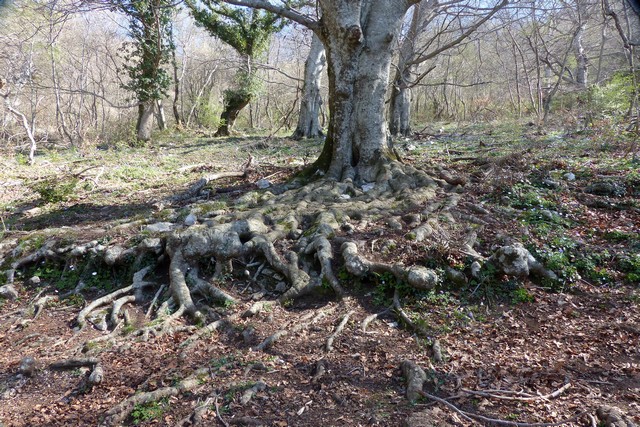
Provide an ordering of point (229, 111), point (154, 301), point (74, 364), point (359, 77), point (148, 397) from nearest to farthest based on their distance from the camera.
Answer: point (148, 397)
point (74, 364)
point (154, 301)
point (359, 77)
point (229, 111)

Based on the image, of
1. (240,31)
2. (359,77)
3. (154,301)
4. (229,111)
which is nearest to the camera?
(154,301)

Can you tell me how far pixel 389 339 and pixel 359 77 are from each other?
14.2ft

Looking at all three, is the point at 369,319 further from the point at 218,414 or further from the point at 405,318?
the point at 218,414

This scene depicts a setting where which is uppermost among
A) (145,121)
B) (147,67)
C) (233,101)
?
(147,67)

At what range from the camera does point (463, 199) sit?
6.07m

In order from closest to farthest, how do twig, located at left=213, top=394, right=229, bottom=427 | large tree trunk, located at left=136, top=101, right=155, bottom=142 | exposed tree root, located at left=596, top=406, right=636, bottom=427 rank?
exposed tree root, located at left=596, top=406, right=636, bottom=427 → twig, located at left=213, top=394, right=229, bottom=427 → large tree trunk, located at left=136, top=101, right=155, bottom=142

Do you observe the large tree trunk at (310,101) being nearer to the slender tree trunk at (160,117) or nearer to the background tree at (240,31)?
the background tree at (240,31)

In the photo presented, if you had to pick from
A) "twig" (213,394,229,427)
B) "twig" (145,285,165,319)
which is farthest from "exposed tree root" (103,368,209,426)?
"twig" (145,285,165,319)

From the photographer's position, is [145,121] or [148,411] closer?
[148,411]

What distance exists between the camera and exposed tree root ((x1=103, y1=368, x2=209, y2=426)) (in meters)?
2.76

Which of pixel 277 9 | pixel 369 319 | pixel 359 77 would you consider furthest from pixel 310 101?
pixel 369 319

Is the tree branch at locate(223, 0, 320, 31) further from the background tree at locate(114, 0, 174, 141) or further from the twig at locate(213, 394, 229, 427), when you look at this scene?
the background tree at locate(114, 0, 174, 141)

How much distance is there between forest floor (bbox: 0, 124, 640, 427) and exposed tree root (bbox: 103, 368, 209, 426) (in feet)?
0.12

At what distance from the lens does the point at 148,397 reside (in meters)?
2.91
